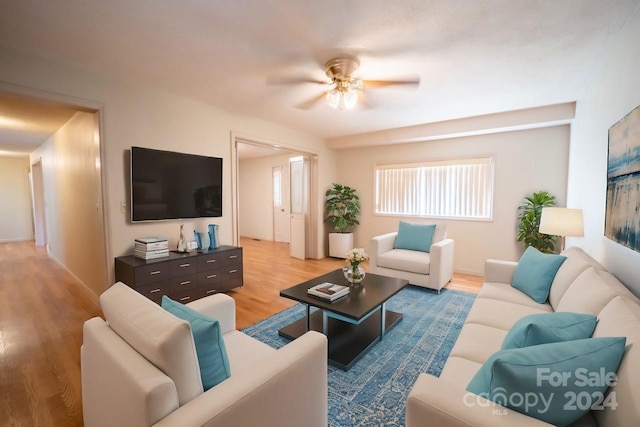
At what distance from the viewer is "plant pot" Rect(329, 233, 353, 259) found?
5723mm

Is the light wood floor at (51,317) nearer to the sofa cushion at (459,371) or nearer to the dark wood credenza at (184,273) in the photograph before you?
the dark wood credenza at (184,273)

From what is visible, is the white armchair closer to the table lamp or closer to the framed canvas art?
the table lamp

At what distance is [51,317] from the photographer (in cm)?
297

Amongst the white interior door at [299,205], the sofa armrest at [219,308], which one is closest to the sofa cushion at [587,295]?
the sofa armrest at [219,308]

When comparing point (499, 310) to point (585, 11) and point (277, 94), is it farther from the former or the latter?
point (277, 94)

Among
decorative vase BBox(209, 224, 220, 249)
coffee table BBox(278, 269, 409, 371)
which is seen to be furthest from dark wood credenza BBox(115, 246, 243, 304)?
coffee table BBox(278, 269, 409, 371)

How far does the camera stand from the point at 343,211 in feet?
19.3

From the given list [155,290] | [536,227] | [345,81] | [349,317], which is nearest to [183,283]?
[155,290]

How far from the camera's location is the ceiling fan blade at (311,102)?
10.8 ft

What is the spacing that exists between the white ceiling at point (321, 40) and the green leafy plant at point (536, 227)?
54.7 inches

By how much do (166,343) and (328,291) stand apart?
1634mm

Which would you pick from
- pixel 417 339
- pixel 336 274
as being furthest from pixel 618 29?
pixel 336 274

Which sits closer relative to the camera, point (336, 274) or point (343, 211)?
point (336, 274)

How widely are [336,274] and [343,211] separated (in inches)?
115
